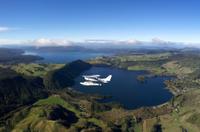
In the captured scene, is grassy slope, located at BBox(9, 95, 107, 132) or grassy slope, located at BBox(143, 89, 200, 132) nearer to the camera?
grassy slope, located at BBox(9, 95, 107, 132)

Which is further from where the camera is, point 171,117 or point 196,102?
point 196,102

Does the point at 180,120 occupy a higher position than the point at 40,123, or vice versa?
the point at 40,123

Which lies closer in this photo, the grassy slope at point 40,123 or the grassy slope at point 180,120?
the grassy slope at point 40,123

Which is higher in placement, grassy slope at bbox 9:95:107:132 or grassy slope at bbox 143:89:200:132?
grassy slope at bbox 9:95:107:132

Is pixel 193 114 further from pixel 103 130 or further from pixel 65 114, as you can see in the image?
pixel 65 114

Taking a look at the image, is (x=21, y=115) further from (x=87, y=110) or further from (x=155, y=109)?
(x=155, y=109)

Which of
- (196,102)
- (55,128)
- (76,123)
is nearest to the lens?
(55,128)

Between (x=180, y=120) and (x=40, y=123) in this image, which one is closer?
(x=40, y=123)

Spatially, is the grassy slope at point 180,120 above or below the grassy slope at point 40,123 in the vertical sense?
below

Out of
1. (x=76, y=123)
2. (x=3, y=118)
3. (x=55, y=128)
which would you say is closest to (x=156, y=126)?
(x=76, y=123)

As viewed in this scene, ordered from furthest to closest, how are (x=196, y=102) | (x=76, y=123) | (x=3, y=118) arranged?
1. (x=196, y=102)
2. (x=3, y=118)
3. (x=76, y=123)
